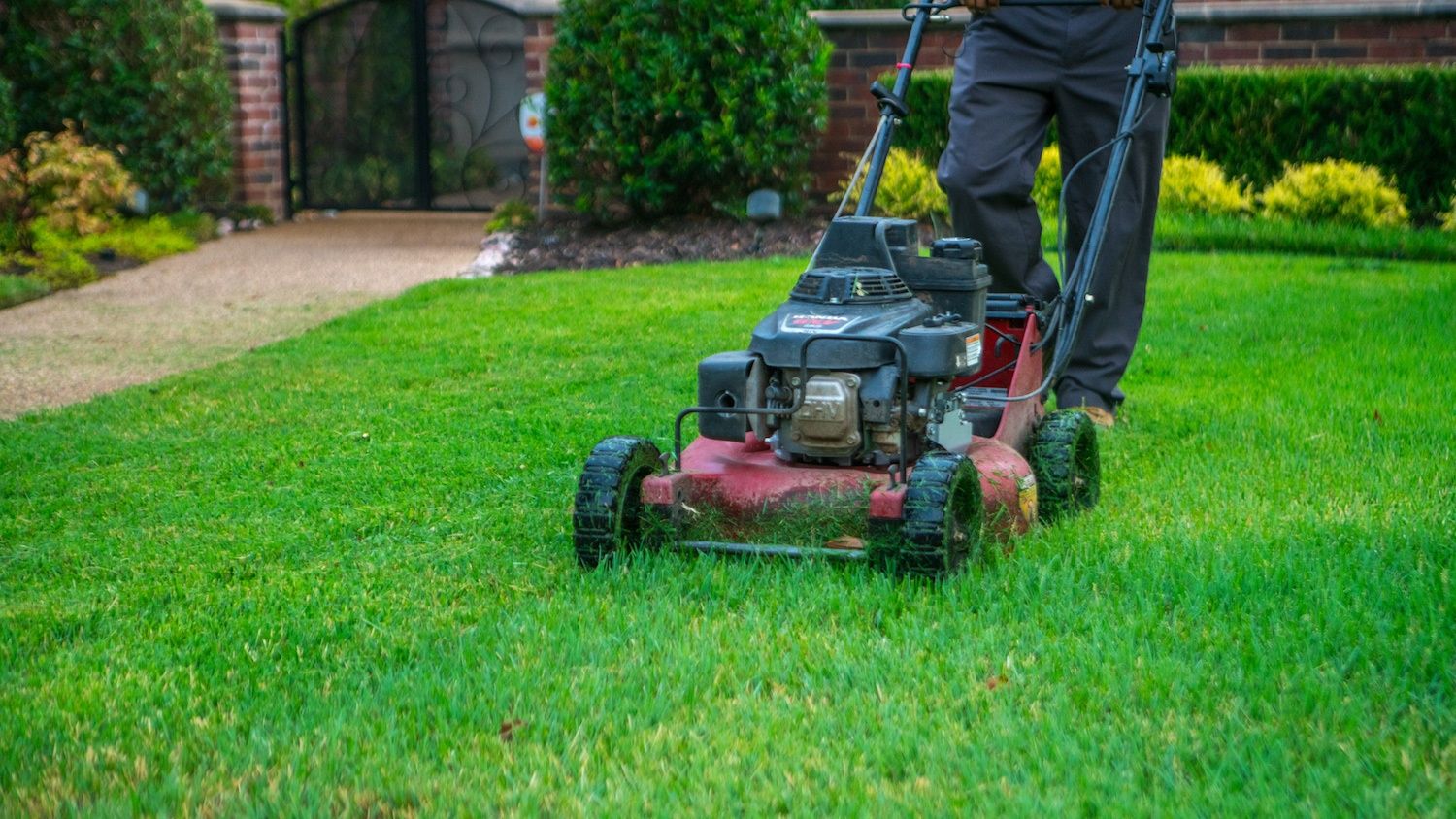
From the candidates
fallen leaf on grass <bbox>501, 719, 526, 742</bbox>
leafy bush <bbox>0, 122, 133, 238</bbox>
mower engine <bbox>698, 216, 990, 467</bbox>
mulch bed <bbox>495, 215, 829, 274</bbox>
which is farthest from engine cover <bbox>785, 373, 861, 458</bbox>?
leafy bush <bbox>0, 122, 133, 238</bbox>

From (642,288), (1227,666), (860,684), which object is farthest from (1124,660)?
(642,288)

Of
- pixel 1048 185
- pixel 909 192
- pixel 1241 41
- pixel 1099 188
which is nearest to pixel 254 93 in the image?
pixel 909 192

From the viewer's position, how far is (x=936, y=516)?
3.16m

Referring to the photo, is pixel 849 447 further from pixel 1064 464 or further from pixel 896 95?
pixel 896 95

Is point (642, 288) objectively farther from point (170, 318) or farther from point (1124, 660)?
point (1124, 660)

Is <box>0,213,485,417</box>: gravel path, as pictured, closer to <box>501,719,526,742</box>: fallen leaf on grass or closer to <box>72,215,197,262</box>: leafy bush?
<box>72,215,197,262</box>: leafy bush

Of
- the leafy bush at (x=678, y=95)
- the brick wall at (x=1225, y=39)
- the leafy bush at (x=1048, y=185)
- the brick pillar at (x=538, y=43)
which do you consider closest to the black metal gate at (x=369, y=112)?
the brick pillar at (x=538, y=43)

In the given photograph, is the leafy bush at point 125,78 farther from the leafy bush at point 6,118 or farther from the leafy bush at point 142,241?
the leafy bush at point 6,118

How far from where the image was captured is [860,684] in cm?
275

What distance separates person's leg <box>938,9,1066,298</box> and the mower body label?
1229mm

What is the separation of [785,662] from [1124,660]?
58 cm

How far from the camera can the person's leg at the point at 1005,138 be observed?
4.54 metres

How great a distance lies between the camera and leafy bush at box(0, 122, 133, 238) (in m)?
9.04

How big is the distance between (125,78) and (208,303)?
297 cm
